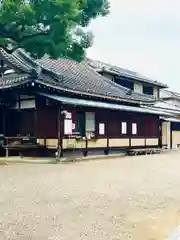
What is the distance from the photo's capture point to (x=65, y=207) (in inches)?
265

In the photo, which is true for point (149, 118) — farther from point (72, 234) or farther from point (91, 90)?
point (72, 234)

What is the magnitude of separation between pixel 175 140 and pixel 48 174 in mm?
21728

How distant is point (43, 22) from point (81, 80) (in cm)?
1023

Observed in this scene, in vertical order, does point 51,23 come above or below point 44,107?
above

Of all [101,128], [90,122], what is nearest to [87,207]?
[90,122]

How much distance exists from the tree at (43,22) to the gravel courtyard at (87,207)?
418cm

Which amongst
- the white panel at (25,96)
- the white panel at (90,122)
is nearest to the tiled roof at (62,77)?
the white panel at (25,96)

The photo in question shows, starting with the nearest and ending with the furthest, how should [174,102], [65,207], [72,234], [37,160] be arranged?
[72,234] → [65,207] → [37,160] → [174,102]

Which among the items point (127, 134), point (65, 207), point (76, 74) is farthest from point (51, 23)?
point (127, 134)

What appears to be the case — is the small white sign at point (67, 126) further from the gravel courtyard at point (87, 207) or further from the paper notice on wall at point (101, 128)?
the gravel courtyard at point (87, 207)

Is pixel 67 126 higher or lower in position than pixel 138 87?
lower

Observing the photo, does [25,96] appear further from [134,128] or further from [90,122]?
[134,128]

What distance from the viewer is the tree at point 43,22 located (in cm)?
1029

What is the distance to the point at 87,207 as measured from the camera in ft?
22.2
